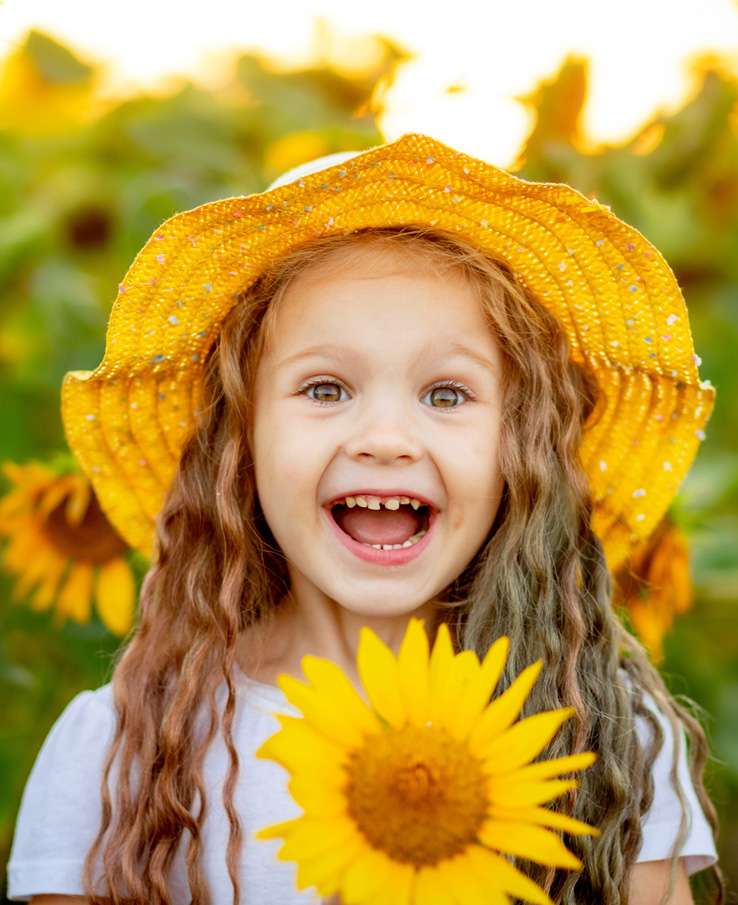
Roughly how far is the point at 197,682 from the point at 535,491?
43cm

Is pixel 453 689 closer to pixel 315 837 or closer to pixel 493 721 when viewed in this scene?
pixel 493 721

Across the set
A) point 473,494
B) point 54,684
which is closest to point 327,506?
point 473,494

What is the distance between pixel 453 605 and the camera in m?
1.43

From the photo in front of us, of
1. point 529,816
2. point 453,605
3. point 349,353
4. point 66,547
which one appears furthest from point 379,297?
point 66,547

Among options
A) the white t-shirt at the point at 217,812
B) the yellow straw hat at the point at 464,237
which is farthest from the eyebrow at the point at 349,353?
the white t-shirt at the point at 217,812

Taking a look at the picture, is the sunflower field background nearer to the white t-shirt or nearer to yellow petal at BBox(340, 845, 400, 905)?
the white t-shirt

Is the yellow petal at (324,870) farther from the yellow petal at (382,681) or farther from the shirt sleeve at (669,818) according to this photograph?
the shirt sleeve at (669,818)

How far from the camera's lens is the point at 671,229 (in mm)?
2322

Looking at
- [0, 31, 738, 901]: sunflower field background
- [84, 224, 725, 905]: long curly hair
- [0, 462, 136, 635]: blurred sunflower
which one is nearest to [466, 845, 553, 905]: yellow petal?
[84, 224, 725, 905]: long curly hair

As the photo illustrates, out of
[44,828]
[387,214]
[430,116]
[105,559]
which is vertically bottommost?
[44,828]

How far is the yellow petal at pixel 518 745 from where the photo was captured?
912mm

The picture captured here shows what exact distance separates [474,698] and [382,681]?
7cm

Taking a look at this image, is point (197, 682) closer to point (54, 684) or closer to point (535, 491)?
point (535, 491)

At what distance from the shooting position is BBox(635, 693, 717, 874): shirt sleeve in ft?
4.61
